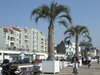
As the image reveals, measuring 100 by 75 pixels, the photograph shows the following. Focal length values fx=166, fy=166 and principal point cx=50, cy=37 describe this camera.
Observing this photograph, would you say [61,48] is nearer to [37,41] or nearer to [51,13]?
[37,41]

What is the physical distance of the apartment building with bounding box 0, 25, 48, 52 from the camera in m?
69.2

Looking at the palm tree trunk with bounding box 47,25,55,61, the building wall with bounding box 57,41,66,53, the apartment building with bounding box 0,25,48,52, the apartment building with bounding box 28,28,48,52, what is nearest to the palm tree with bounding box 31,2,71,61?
the palm tree trunk with bounding box 47,25,55,61

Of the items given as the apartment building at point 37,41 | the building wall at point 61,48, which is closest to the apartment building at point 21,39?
the apartment building at point 37,41

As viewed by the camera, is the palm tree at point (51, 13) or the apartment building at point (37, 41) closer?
the palm tree at point (51, 13)

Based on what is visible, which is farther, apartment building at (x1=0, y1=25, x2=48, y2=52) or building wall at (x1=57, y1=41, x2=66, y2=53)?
building wall at (x1=57, y1=41, x2=66, y2=53)

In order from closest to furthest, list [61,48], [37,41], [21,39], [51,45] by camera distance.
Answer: [51,45] → [21,39] → [37,41] → [61,48]

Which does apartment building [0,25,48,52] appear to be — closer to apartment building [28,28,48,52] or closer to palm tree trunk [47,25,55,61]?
apartment building [28,28,48,52]

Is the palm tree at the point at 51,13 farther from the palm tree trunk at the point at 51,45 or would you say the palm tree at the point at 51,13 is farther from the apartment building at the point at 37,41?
the apartment building at the point at 37,41

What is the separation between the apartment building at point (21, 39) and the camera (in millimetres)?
69150

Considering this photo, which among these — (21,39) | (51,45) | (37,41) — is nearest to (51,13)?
(51,45)

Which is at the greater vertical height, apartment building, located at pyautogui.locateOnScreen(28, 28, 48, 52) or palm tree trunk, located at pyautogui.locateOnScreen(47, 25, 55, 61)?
apartment building, located at pyautogui.locateOnScreen(28, 28, 48, 52)

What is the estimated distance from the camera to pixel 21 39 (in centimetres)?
8531

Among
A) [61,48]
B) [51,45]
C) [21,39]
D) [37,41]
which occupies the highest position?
[21,39]

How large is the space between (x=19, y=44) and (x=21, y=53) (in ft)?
78.2
